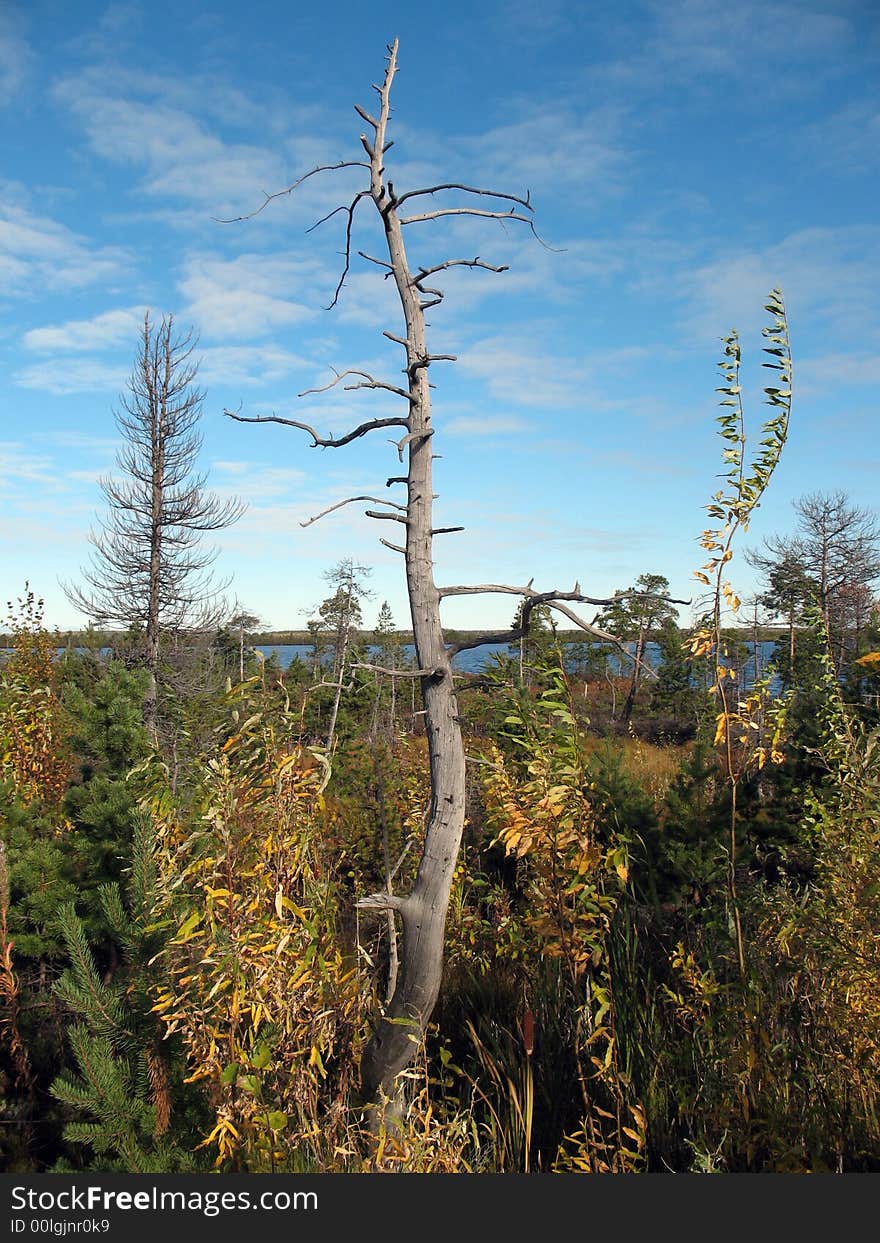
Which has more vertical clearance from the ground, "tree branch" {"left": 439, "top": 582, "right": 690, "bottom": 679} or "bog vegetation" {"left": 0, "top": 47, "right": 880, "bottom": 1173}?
"tree branch" {"left": 439, "top": 582, "right": 690, "bottom": 679}

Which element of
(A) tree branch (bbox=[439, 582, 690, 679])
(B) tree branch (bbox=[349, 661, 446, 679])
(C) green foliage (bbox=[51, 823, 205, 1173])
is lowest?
(C) green foliage (bbox=[51, 823, 205, 1173])

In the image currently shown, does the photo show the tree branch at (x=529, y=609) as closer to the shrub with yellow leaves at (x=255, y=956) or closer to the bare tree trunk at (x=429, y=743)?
the bare tree trunk at (x=429, y=743)

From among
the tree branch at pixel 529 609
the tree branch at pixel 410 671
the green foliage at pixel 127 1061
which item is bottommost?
the green foliage at pixel 127 1061

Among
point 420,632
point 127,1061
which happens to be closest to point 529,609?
point 420,632

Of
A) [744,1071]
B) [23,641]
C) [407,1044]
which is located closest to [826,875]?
[744,1071]

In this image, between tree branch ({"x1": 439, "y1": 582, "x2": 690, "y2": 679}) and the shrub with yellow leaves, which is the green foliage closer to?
the shrub with yellow leaves

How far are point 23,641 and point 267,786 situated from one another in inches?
350

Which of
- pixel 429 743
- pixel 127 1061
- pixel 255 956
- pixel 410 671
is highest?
pixel 410 671

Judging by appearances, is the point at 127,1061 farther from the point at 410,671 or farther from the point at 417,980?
the point at 410,671

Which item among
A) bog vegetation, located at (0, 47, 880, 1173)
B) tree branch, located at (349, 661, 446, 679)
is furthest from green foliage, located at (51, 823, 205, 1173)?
tree branch, located at (349, 661, 446, 679)

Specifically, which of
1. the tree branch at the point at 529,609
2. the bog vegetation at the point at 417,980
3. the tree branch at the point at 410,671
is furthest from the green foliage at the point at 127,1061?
the tree branch at the point at 529,609

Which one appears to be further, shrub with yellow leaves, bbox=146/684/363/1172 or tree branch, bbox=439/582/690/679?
tree branch, bbox=439/582/690/679

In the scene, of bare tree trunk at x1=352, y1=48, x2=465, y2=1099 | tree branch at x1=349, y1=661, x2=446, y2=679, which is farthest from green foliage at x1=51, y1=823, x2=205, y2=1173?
tree branch at x1=349, y1=661, x2=446, y2=679

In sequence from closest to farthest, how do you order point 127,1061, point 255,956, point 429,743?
point 255,956 < point 127,1061 < point 429,743
